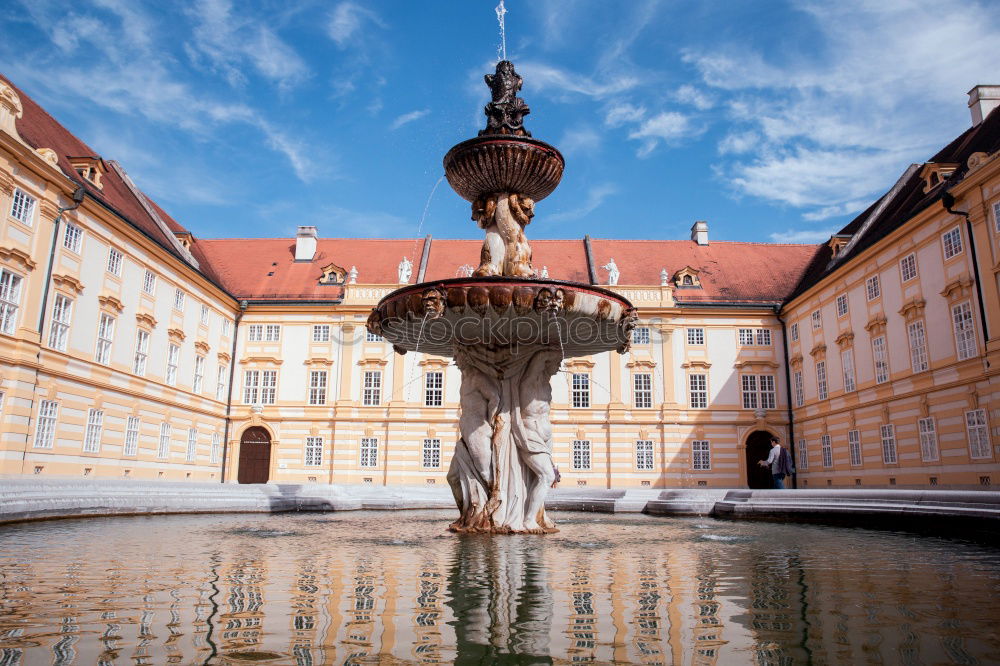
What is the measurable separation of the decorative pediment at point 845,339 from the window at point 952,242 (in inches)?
248

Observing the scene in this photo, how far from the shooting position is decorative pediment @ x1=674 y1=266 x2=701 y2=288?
3669 cm

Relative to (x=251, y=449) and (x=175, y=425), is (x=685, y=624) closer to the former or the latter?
(x=175, y=425)

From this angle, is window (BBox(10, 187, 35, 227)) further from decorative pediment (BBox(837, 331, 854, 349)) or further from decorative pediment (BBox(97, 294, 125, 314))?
decorative pediment (BBox(837, 331, 854, 349))

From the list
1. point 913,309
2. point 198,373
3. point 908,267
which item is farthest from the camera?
point 198,373

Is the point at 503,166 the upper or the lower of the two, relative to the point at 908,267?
lower

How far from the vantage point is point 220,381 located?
34.3m

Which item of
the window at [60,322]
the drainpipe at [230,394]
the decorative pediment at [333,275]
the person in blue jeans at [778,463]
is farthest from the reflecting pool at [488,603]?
the decorative pediment at [333,275]

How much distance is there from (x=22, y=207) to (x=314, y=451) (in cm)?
1765

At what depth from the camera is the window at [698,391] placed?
3481cm

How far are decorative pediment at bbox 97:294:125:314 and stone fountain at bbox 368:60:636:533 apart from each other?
18603 mm

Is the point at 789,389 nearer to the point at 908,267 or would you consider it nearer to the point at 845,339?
the point at 845,339

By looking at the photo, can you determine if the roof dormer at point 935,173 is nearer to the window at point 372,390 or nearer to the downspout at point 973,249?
the downspout at point 973,249

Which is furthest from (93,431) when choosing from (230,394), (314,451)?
(314,451)

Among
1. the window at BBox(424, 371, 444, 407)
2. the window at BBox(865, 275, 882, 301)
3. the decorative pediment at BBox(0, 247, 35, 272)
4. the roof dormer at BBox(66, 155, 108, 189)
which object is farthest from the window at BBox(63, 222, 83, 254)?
the window at BBox(865, 275, 882, 301)
